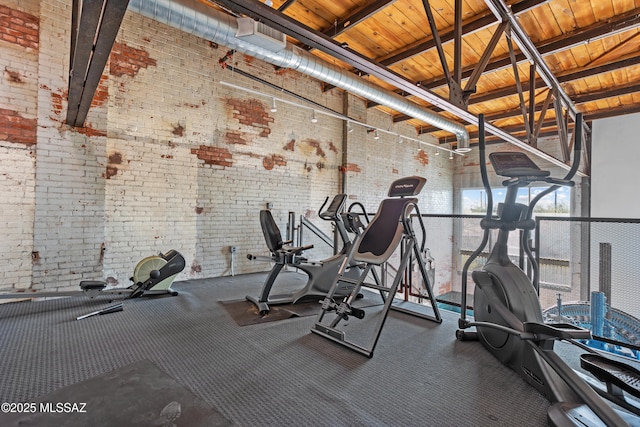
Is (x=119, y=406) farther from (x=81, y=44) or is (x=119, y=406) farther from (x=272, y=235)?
(x=81, y=44)

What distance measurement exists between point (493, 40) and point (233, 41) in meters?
3.38

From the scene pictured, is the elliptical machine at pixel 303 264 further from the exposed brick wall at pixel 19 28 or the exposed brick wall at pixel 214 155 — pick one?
the exposed brick wall at pixel 19 28

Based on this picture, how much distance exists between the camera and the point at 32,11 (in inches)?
159

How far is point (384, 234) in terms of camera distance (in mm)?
3219

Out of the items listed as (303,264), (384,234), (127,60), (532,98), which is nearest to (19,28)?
(127,60)

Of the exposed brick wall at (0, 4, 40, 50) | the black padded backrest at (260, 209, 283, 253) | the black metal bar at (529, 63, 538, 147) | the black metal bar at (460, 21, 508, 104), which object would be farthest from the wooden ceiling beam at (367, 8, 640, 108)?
the exposed brick wall at (0, 4, 40, 50)

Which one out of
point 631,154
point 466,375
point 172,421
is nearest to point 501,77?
point 631,154

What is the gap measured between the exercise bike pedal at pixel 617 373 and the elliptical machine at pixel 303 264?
2.51 metres

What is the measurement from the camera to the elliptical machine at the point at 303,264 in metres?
3.72

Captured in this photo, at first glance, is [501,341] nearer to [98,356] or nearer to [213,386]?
[213,386]

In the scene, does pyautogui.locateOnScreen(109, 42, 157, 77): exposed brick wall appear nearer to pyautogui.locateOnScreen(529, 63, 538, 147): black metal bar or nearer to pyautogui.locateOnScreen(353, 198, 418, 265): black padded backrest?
pyautogui.locateOnScreen(353, 198, 418, 265): black padded backrest

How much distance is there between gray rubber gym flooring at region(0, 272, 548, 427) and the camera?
1.80 m

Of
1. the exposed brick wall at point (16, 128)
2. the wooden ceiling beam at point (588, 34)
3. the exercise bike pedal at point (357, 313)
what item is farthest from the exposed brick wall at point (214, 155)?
the wooden ceiling beam at point (588, 34)

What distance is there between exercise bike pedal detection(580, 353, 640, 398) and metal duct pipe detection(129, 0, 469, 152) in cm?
419
